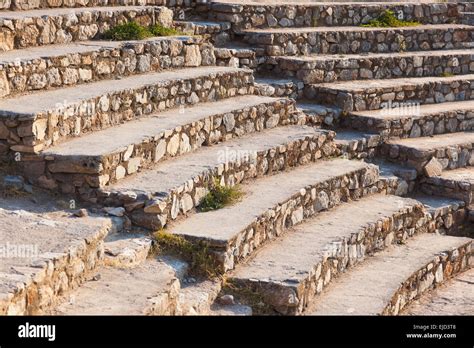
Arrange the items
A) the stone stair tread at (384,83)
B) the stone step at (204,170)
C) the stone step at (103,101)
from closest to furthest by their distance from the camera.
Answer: the stone step at (204,170)
the stone step at (103,101)
the stone stair tread at (384,83)

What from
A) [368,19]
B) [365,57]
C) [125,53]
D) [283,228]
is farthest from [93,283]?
[368,19]

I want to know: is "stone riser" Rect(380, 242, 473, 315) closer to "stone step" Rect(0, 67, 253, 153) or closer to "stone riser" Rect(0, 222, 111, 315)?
"stone riser" Rect(0, 222, 111, 315)

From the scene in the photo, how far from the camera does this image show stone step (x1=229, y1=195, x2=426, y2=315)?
7.91 meters

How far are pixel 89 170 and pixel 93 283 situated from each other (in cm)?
147

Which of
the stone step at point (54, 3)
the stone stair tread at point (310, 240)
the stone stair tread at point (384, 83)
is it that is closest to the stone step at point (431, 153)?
the stone stair tread at point (384, 83)

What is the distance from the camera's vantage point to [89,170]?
820 cm

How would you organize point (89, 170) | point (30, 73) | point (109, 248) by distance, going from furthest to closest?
point (30, 73) < point (89, 170) < point (109, 248)

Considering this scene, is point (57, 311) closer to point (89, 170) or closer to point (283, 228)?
point (89, 170)

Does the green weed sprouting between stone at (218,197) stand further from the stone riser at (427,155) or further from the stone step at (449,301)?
the stone riser at (427,155)

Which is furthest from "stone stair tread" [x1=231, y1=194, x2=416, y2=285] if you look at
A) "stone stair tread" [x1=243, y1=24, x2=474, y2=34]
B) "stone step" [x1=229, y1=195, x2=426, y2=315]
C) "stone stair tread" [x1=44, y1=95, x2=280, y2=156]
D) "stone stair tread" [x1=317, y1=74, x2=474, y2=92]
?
"stone stair tread" [x1=243, y1=24, x2=474, y2=34]

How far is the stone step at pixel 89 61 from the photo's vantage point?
9242 millimetres

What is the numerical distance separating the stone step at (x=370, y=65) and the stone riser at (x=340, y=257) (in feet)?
10.5

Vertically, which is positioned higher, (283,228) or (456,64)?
(456,64)

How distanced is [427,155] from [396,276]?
3771 millimetres
